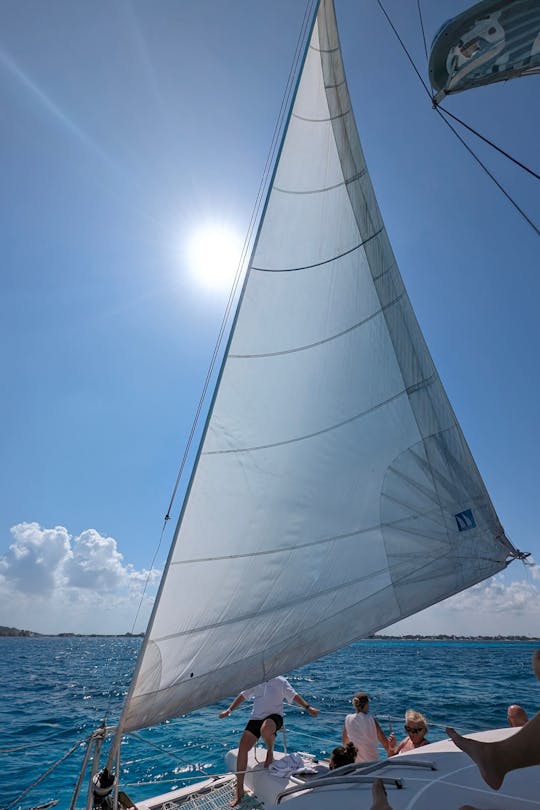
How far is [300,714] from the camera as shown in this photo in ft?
44.4

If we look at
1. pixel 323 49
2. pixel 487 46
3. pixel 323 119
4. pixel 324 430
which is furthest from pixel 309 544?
pixel 323 49

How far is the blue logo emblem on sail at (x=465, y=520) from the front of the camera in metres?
4.56

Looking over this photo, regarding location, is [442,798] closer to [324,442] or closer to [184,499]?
[184,499]

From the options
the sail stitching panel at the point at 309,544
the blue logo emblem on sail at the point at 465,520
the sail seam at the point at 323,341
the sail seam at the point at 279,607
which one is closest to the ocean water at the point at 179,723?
the sail seam at the point at 279,607

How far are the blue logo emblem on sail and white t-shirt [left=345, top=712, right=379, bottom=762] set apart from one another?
2362 mm

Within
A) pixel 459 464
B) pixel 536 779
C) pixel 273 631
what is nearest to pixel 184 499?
pixel 273 631

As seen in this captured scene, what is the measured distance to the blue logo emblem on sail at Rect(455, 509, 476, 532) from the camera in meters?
4.56

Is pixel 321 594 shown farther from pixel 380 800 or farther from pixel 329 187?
pixel 329 187

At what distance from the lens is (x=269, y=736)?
4711 millimetres

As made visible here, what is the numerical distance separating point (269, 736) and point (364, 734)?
102 centimetres

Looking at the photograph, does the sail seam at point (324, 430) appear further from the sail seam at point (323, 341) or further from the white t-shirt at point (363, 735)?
the white t-shirt at point (363, 735)

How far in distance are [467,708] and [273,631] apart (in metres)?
15.2

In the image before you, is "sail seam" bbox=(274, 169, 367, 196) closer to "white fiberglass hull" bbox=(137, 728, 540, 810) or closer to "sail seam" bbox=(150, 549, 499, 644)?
"sail seam" bbox=(150, 549, 499, 644)

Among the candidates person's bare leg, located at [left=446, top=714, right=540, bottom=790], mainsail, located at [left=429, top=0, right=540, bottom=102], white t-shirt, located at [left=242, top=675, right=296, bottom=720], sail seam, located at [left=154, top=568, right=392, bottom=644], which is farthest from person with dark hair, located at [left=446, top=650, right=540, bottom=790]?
mainsail, located at [left=429, top=0, right=540, bottom=102]
